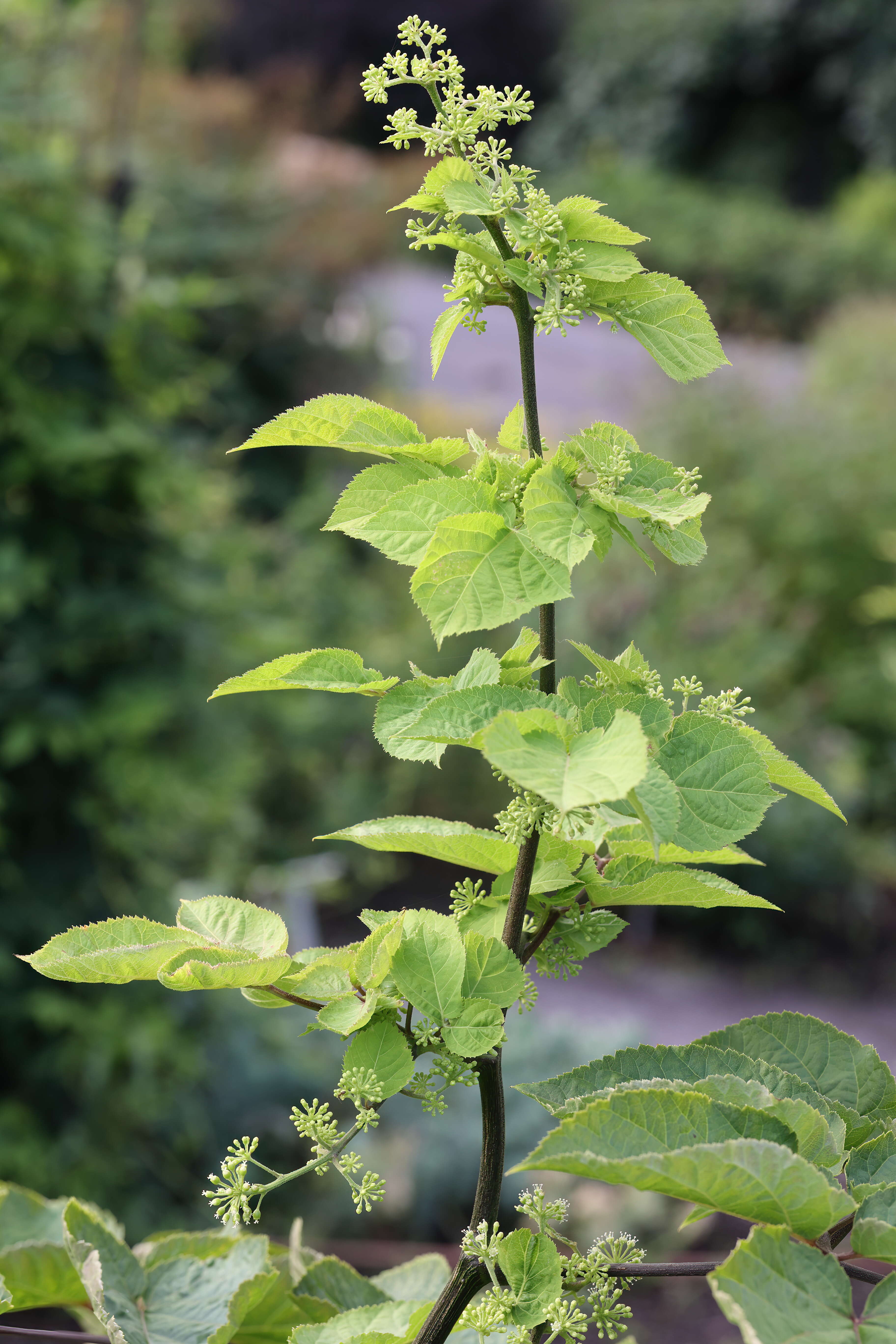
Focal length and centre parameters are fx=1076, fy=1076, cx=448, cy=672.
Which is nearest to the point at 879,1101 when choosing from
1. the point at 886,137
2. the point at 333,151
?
the point at 333,151

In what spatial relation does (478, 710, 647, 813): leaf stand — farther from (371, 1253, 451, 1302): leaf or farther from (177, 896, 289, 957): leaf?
(371, 1253, 451, 1302): leaf

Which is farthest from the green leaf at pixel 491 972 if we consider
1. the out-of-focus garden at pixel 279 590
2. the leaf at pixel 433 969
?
the out-of-focus garden at pixel 279 590

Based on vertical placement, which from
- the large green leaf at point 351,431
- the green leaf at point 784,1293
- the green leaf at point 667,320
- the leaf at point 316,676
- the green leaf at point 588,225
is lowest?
Answer: the green leaf at point 784,1293

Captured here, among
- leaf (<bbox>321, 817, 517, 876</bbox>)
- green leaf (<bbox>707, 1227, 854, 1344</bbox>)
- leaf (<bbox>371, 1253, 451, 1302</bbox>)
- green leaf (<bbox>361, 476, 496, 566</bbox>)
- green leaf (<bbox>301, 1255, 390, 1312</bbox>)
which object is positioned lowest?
leaf (<bbox>371, 1253, 451, 1302</bbox>)

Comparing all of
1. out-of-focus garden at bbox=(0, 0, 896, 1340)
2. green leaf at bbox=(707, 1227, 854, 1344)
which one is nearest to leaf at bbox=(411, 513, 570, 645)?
green leaf at bbox=(707, 1227, 854, 1344)

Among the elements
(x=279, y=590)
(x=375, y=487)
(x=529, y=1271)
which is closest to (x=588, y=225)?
(x=375, y=487)

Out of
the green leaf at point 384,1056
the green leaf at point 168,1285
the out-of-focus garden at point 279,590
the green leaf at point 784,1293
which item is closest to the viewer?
the green leaf at point 784,1293

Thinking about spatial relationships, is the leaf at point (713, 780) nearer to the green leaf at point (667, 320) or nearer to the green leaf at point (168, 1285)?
the green leaf at point (667, 320)

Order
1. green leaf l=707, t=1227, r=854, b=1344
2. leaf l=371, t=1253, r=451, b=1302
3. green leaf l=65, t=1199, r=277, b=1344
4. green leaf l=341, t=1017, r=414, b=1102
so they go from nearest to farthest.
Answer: green leaf l=707, t=1227, r=854, b=1344 < green leaf l=341, t=1017, r=414, b=1102 < green leaf l=65, t=1199, r=277, b=1344 < leaf l=371, t=1253, r=451, b=1302
